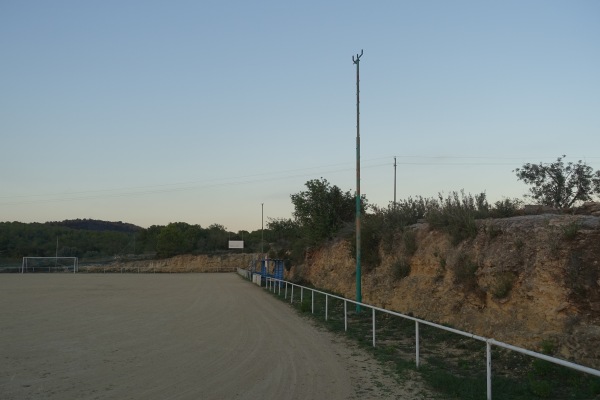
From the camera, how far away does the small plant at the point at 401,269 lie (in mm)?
18062

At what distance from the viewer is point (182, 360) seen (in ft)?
33.1

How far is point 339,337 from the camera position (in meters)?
13.6

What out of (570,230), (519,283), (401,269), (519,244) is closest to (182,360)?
(519,283)

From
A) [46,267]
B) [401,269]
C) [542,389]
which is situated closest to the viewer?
[542,389]

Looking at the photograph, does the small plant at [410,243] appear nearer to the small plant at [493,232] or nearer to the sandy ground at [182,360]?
the sandy ground at [182,360]

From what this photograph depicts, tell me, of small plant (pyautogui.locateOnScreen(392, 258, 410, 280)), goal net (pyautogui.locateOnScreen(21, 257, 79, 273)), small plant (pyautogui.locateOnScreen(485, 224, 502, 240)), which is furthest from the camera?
goal net (pyautogui.locateOnScreen(21, 257, 79, 273))

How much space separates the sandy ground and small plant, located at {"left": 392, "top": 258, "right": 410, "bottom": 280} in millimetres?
3857

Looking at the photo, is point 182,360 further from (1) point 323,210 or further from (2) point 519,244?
(1) point 323,210

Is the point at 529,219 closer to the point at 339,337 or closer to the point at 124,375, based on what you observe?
the point at 339,337

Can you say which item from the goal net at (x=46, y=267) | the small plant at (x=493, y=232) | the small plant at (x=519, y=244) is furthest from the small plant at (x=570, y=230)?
the goal net at (x=46, y=267)

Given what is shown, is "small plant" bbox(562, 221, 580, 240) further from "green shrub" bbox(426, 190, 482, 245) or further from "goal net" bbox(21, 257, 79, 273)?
"goal net" bbox(21, 257, 79, 273)

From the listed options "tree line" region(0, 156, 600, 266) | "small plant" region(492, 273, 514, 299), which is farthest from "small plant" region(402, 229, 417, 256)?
"small plant" region(492, 273, 514, 299)

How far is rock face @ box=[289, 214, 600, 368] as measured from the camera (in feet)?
30.8

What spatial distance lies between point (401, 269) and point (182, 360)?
10.1 meters
